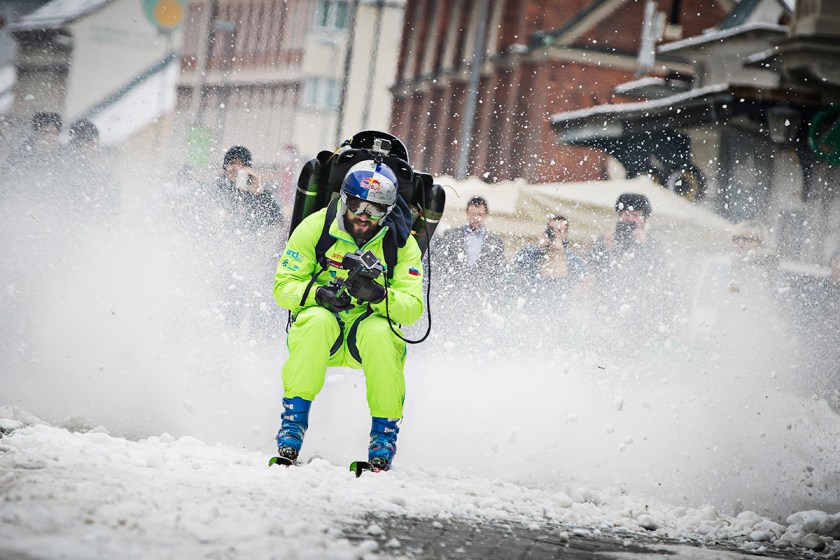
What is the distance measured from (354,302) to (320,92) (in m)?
59.1

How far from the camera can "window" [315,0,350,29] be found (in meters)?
64.1

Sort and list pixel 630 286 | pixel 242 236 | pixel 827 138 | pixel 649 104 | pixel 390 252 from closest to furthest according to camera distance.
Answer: pixel 390 252
pixel 242 236
pixel 630 286
pixel 827 138
pixel 649 104

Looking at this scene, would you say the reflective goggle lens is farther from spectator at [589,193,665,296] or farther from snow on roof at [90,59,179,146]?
snow on roof at [90,59,179,146]

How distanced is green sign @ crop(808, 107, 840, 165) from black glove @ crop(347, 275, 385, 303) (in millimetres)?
9590

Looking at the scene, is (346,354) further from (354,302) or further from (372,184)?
(372,184)

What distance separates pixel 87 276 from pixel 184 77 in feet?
178

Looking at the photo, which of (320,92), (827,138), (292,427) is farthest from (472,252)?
(320,92)

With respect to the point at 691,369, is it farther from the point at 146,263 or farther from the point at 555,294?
the point at 146,263

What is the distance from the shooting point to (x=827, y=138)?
15.2 m

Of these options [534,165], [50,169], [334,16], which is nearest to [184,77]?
[334,16]

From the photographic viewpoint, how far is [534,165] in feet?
113

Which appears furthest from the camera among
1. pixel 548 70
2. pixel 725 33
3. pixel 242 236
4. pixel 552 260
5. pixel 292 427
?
pixel 548 70

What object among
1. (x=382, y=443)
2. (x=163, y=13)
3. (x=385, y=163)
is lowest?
(x=382, y=443)

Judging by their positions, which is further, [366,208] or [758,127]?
[758,127]
